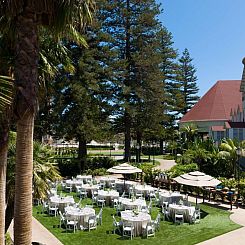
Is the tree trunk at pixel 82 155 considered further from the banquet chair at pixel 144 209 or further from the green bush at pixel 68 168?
the banquet chair at pixel 144 209

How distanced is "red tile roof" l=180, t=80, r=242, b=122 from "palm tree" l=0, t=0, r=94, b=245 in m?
39.1

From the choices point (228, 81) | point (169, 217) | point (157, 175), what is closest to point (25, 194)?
point (169, 217)

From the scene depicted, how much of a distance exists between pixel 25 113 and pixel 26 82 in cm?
61

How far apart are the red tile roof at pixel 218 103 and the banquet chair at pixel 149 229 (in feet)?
105

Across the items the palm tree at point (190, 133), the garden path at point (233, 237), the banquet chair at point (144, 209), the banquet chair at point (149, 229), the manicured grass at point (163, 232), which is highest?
the palm tree at point (190, 133)

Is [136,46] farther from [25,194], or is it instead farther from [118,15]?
[25,194]

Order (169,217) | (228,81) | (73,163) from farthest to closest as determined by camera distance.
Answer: (228,81) → (73,163) → (169,217)

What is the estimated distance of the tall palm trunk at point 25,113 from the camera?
5777mm

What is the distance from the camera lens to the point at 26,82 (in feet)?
19.4

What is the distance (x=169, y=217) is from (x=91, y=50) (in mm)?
20940

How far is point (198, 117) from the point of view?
150 ft

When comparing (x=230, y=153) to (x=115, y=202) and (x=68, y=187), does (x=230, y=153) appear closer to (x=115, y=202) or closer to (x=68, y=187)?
(x=115, y=202)

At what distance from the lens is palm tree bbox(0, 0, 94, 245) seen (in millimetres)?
5781

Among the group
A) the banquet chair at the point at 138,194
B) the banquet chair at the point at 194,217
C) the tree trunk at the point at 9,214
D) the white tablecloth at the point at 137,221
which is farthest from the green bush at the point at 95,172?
the tree trunk at the point at 9,214
